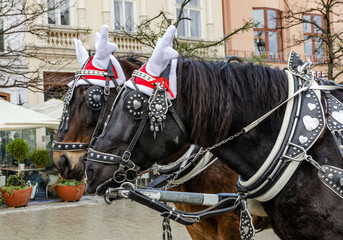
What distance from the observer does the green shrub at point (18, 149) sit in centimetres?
1138

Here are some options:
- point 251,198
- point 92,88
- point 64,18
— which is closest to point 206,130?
point 251,198

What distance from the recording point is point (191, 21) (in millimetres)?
16641

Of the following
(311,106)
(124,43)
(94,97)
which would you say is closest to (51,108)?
(124,43)

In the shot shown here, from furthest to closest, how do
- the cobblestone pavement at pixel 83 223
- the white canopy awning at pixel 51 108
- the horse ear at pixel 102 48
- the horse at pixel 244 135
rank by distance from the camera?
the white canopy awning at pixel 51 108 → the cobblestone pavement at pixel 83 223 → the horse ear at pixel 102 48 → the horse at pixel 244 135

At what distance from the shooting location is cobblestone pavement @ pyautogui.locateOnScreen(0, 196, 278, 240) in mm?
7781

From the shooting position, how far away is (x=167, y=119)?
2.40 m

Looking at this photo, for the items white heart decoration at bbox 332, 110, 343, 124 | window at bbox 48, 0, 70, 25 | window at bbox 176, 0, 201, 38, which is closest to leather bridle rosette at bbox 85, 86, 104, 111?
white heart decoration at bbox 332, 110, 343, 124

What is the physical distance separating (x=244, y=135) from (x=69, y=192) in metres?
9.93

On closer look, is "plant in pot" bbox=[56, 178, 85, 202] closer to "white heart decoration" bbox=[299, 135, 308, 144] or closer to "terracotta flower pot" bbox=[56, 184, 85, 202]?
"terracotta flower pot" bbox=[56, 184, 85, 202]

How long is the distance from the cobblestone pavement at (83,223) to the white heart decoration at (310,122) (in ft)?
16.6

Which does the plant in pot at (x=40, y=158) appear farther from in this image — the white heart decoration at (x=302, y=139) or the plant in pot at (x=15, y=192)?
the white heart decoration at (x=302, y=139)

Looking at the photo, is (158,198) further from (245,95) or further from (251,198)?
(245,95)

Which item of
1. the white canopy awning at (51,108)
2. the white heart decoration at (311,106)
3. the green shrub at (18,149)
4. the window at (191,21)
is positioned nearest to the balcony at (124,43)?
the window at (191,21)

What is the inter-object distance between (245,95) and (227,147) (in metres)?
0.29
